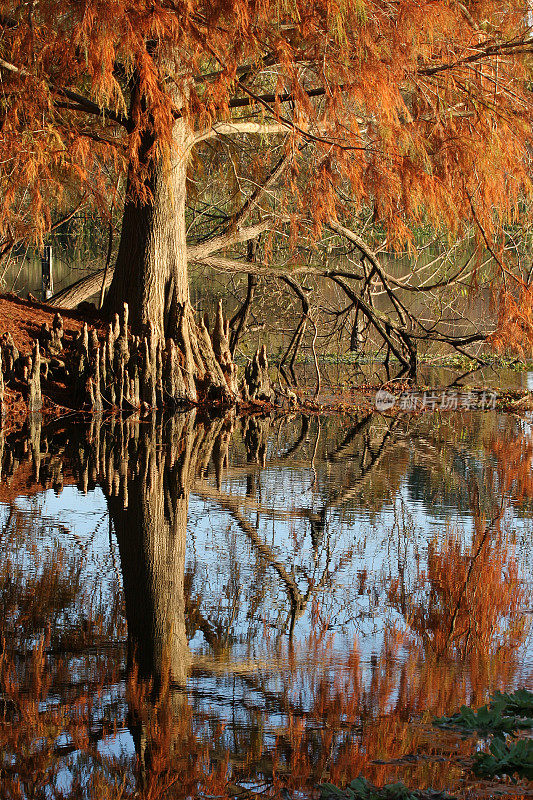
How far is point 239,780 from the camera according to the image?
7.75ft

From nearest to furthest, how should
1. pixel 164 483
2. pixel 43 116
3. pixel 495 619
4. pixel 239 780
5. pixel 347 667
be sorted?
1. pixel 239 780
2. pixel 347 667
3. pixel 495 619
4. pixel 164 483
5. pixel 43 116

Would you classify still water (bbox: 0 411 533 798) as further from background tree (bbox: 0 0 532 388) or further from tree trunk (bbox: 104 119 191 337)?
tree trunk (bbox: 104 119 191 337)

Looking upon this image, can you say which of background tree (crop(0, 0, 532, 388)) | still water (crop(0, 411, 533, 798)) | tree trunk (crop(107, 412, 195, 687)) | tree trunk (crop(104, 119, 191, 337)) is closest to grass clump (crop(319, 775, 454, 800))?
still water (crop(0, 411, 533, 798))

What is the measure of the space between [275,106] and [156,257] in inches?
90.6

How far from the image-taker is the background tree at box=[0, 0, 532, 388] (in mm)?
6797

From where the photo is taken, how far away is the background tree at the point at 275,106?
268 inches

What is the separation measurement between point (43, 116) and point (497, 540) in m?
4.92

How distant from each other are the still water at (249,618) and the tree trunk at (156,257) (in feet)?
9.55

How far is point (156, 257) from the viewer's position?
940 cm

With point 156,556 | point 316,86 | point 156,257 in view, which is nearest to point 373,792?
point 156,556

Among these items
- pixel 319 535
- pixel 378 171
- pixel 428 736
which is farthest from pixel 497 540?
pixel 378 171

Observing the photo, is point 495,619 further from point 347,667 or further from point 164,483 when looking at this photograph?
point 164,483

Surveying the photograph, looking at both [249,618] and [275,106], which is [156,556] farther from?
[275,106]

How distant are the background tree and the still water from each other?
2416 mm
